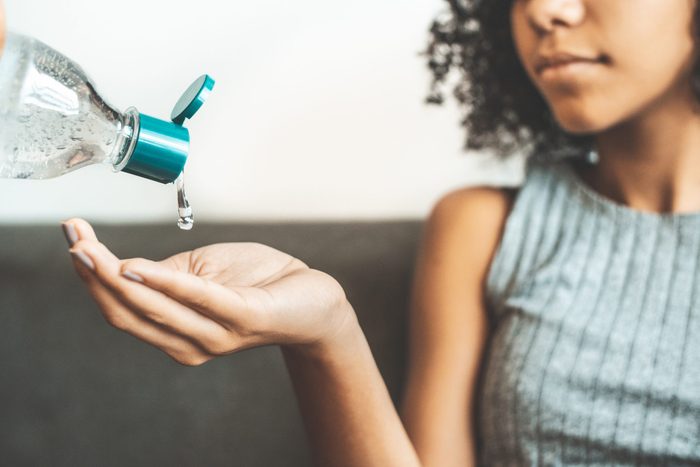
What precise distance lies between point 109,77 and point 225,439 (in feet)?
1.95

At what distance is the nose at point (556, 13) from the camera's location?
2.54ft

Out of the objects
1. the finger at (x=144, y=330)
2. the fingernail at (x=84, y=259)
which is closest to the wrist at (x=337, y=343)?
the finger at (x=144, y=330)

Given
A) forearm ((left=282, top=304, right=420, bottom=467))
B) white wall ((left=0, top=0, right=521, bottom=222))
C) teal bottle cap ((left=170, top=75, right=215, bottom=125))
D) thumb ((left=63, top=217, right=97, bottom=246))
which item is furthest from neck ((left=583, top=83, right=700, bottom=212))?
thumb ((left=63, top=217, right=97, bottom=246))

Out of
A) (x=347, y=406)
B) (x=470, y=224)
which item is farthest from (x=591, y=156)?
(x=347, y=406)

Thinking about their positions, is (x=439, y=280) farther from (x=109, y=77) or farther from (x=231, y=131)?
(x=109, y=77)

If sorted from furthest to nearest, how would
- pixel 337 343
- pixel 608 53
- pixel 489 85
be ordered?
pixel 489 85, pixel 608 53, pixel 337 343

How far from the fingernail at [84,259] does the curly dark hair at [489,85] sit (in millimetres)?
754

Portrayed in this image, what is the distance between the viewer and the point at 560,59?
0.79 metres

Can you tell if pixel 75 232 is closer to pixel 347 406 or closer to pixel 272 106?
pixel 347 406

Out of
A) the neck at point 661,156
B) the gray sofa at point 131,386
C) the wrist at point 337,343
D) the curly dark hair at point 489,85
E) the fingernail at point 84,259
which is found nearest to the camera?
the fingernail at point 84,259

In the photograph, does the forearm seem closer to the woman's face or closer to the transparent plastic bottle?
the transparent plastic bottle

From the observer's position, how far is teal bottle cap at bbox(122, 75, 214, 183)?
496mm

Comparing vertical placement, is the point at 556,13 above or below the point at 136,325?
above

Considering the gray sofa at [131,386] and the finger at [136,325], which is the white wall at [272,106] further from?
the finger at [136,325]
